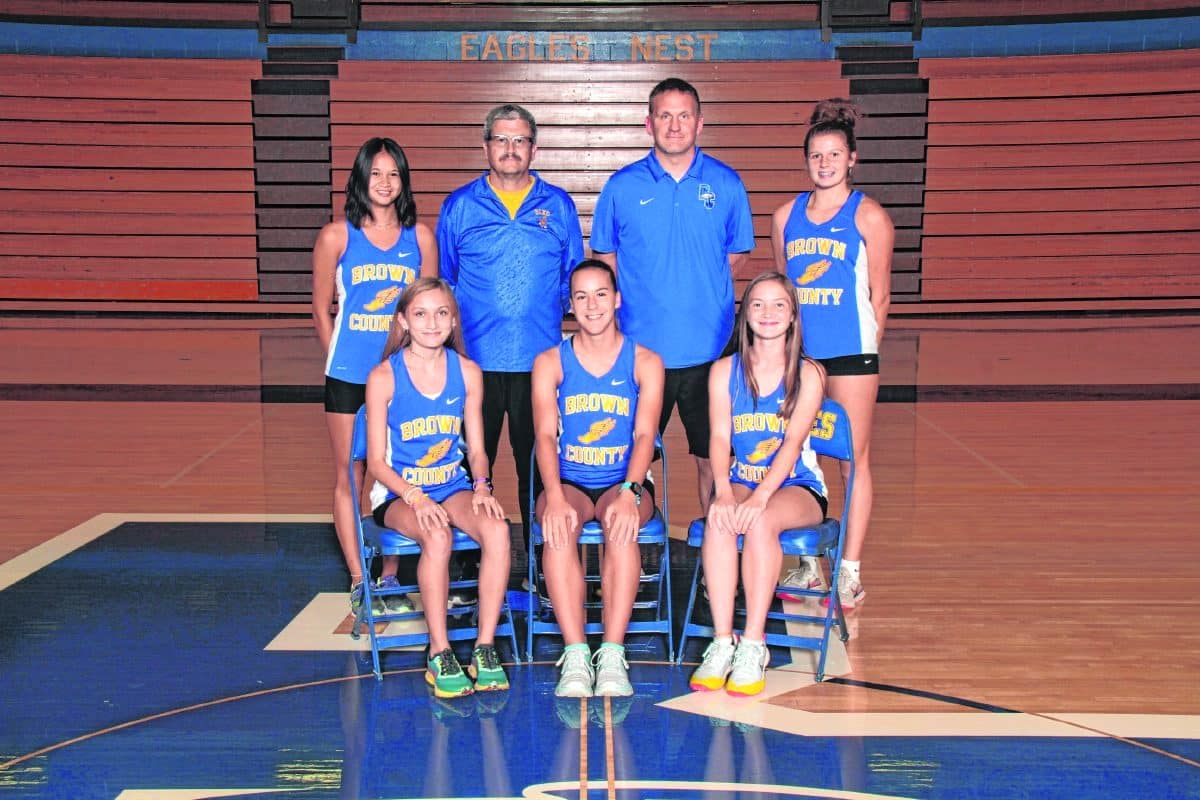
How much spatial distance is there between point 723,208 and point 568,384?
31.6 inches

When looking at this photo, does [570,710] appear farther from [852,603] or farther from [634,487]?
[852,603]

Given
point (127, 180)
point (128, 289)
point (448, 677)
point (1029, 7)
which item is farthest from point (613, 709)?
point (1029, 7)

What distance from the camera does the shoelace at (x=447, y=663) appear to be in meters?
3.39

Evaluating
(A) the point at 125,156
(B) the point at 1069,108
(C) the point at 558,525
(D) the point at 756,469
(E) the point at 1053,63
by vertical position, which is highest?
(E) the point at 1053,63

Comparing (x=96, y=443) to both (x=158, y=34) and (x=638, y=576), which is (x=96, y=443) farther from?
(x=158, y=34)

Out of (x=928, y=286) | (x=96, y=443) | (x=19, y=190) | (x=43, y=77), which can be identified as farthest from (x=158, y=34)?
(x=928, y=286)

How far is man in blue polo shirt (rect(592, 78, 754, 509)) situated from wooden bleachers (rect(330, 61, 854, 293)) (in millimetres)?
8528

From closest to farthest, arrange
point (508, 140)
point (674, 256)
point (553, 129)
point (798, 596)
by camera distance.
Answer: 1. point (508, 140)
2. point (674, 256)
3. point (798, 596)
4. point (553, 129)

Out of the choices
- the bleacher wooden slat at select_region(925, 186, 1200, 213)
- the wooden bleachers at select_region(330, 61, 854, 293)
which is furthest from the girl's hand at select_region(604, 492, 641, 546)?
the bleacher wooden slat at select_region(925, 186, 1200, 213)

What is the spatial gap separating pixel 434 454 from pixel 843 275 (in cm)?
141

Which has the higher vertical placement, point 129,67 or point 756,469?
point 129,67

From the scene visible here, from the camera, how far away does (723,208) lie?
13.4ft

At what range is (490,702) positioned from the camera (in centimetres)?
337

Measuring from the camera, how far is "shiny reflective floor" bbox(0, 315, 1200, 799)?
2.93 m
